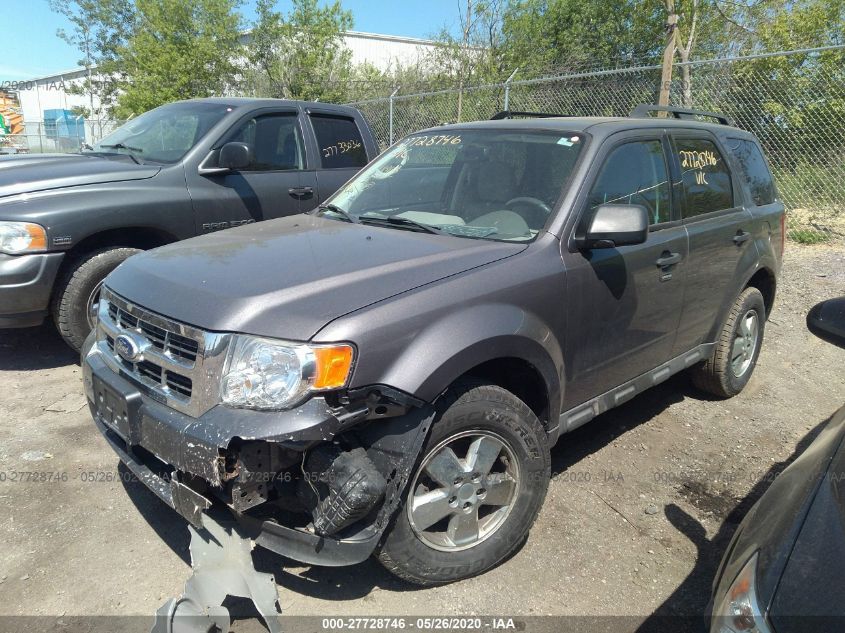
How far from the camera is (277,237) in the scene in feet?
10.1

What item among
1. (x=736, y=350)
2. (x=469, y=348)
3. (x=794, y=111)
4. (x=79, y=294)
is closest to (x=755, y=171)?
(x=736, y=350)

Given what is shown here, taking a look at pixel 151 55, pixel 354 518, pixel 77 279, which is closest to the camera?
pixel 354 518

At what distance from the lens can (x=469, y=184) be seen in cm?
341

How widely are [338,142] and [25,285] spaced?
10.0 ft

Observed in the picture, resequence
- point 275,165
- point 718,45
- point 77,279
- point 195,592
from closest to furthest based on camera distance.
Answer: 1. point 195,592
2. point 77,279
3. point 275,165
4. point 718,45

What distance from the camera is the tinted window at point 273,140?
5430 mm

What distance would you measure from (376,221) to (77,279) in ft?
7.77

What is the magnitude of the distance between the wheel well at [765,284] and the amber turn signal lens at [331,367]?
3.45m

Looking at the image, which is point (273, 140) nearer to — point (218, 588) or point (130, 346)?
point (130, 346)

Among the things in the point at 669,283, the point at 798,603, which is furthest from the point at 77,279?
the point at 798,603

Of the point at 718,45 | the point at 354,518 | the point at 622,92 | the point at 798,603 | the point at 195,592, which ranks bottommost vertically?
the point at 195,592

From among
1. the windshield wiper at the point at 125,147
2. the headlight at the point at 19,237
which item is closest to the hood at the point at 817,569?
the headlight at the point at 19,237

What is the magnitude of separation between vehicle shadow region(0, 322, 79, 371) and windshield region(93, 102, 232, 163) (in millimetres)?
1661

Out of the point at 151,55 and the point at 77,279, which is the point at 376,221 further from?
the point at 151,55
